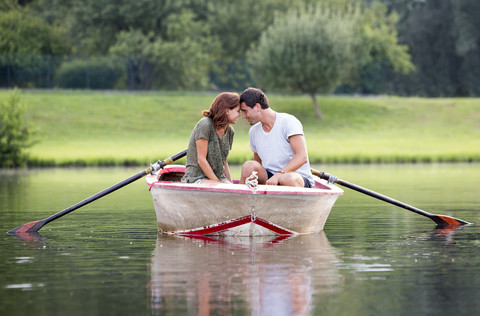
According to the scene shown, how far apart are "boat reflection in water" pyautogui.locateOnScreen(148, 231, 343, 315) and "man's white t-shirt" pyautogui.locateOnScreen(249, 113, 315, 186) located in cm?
100

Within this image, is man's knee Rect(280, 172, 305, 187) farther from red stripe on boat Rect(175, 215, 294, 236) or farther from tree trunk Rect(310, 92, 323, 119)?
tree trunk Rect(310, 92, 323, 119)

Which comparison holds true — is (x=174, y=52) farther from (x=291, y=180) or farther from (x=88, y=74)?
(x=291, y=180)

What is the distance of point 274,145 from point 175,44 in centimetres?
5009

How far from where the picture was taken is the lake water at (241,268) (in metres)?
7.49

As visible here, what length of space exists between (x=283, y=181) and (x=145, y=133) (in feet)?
126

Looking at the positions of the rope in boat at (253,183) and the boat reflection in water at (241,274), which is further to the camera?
the rope in boat at (253,183)

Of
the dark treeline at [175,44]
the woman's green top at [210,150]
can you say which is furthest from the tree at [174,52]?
the woman's green top at [210,150]

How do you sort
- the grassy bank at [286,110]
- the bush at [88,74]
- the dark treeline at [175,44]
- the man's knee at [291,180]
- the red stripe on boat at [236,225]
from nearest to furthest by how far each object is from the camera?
the red stripe on boat at [236,225] < the man's knee at [291,180] < the grassy bank at [286,110] < the bush at [88,74] < the dark treeline at [175,44]

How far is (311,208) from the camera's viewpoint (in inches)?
481

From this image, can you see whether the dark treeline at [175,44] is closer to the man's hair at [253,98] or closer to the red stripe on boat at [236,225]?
the man's hair at [253,98]

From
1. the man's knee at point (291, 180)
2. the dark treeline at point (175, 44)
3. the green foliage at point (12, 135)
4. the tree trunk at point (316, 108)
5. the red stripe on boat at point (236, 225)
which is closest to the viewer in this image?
the red stripe on boat at point (236, 225)

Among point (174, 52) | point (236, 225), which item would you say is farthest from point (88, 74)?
point (236, 225)

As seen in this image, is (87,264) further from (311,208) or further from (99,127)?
(99,127)

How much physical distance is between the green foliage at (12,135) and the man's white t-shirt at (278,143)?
2290 cm
